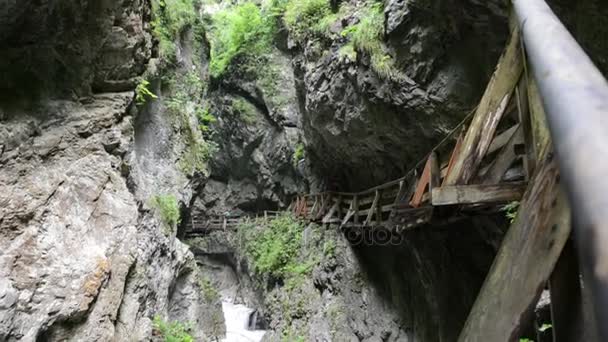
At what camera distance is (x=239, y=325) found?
15.6 m

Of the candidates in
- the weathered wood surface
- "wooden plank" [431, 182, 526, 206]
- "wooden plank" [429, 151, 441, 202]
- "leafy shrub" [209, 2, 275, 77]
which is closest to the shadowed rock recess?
"wooden plank" [429, 151, 441, 202]

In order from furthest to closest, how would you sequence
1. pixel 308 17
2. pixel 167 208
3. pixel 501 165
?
pixel 308 17
pixel 167 208
pixel 501 165

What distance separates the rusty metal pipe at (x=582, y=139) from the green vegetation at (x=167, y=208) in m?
6.14

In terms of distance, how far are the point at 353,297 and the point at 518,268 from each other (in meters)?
10.6

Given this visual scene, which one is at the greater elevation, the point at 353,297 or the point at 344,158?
the point at 344,158

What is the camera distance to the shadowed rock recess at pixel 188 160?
3863 millimetres

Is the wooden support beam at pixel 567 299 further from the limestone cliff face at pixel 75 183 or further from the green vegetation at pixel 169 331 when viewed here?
the green vegetation at pixel 169 331

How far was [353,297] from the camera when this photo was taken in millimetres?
11266

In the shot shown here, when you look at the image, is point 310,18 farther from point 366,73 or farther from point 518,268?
point 518,268

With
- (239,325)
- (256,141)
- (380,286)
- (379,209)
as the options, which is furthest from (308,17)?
(239,325)

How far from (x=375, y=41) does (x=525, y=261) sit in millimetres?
6987

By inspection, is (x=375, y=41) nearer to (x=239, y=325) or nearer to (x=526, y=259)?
(x=526, y=259)

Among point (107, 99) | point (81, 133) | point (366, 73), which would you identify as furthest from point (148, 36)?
point (366, 73)

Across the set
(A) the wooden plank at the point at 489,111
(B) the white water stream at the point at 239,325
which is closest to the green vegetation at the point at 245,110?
(B) the white water stream at the point at 239,325
